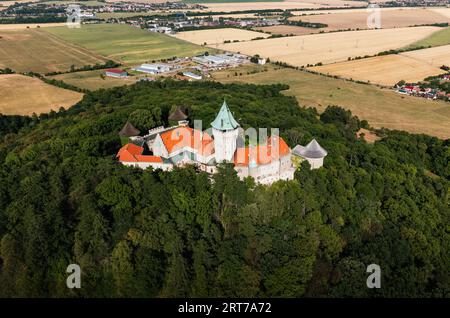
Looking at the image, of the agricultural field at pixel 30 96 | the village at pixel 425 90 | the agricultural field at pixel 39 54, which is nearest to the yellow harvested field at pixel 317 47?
the village at pixel 425 90

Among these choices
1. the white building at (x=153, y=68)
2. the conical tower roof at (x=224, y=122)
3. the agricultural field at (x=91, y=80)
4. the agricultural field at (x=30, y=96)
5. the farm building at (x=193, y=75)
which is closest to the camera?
the conical tower roof at (x=224, y=122)

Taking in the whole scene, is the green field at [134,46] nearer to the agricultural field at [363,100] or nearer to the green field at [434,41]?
the agricultural field at [363,100]

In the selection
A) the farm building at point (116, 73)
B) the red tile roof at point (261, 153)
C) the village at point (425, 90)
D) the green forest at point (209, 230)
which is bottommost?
the green forest at point (209, 230)

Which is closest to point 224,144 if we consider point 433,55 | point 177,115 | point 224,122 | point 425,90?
point 224,122

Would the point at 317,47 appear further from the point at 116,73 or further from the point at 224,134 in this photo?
the point at 224,134

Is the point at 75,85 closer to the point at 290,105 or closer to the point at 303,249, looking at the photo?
the point at 290,105

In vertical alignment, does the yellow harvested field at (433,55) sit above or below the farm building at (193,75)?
above

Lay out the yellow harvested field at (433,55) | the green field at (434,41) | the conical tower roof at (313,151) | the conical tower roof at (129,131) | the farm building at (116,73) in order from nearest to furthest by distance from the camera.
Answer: the conical tower roof at (313,151) < the conical tower roof at (129,131) < the farm building at (116,73) < the yellow harvested field at (433,55) < the green field at (434,41)
